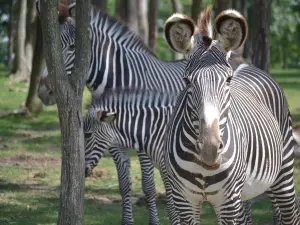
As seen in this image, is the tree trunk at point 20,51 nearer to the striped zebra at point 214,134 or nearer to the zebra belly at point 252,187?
the striped zebra at point 214,134

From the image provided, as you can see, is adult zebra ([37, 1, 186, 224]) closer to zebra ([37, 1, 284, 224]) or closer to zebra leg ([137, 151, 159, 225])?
zebra ([37, 1, 284, 224])

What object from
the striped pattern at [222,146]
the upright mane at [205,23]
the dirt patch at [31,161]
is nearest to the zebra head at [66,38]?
the dirt patch at [31,161]

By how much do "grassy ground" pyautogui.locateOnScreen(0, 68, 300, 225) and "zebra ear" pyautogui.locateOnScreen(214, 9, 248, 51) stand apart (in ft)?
13.1

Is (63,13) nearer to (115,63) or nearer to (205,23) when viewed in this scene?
(115,63)

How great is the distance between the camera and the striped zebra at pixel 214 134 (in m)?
5.08

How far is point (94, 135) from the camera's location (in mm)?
8766

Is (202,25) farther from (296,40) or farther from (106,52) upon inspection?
(296,40)

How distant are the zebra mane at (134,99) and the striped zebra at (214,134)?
6.85ft

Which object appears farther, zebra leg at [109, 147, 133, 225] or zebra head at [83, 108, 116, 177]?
zebra leg at [109, 147, 133, 225]

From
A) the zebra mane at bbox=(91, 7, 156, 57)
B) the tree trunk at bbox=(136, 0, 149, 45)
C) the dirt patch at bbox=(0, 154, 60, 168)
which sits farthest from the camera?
the tree trunk at bbox=(136, 0, 149, 45)

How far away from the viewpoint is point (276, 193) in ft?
22.6

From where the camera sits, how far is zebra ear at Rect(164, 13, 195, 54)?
5566 millimetres

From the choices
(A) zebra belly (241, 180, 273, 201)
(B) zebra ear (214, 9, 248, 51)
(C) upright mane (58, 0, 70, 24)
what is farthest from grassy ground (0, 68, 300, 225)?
(B) zebra ear (214, 9, 248, 51)

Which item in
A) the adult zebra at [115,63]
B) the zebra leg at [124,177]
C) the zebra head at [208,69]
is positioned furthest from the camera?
the adult zebra at [115,63]
